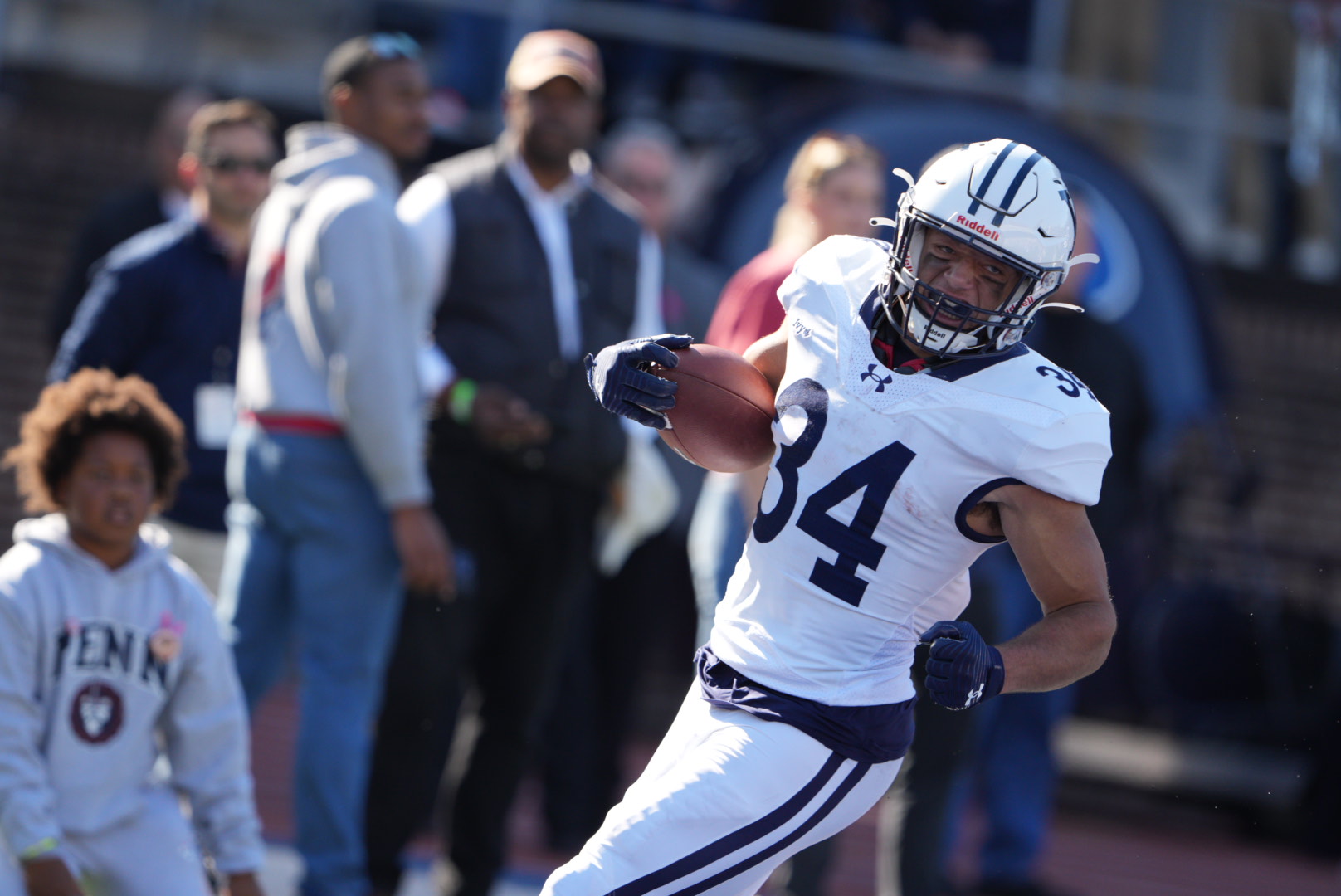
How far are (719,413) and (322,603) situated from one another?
1451 millimetres

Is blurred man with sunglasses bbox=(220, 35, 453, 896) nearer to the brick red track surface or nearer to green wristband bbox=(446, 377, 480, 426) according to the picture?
green wristband bbox=(446, 377, 480, 426)

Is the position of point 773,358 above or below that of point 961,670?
above

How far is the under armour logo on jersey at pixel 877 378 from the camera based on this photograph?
8.76 feet

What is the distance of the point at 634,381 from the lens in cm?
274

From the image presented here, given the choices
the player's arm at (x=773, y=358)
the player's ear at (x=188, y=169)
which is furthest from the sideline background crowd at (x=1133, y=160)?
the player's arm at (x=773, y=358)

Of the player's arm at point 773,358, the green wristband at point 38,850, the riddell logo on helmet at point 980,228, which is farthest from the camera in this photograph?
the green wristband at point 38,850

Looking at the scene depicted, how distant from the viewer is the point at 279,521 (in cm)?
396

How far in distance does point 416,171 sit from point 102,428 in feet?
13.8

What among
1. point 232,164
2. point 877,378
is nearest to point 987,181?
point 877,378

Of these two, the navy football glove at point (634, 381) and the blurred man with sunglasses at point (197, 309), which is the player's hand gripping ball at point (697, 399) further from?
the blurred man with sunglasses at point (197, 309)

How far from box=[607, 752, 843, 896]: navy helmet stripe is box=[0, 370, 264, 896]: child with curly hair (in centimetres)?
119

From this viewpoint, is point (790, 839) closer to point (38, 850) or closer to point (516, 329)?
point (38, 850)

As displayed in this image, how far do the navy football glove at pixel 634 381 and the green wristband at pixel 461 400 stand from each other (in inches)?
50.9

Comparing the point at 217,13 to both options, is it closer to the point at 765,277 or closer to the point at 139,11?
the point at 139,11
